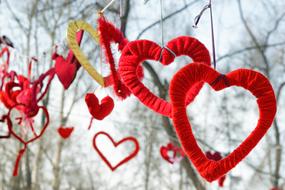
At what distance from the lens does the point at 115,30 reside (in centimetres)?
109

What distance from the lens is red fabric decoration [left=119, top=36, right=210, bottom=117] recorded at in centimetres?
88

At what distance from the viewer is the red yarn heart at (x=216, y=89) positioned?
0.76 metres

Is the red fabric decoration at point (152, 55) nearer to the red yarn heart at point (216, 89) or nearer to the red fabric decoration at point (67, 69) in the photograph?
the red yarn heart at point (216, 89)

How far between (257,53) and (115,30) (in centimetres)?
375

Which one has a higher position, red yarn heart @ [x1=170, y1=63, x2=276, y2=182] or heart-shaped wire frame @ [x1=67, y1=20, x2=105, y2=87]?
heart-shaped wire frame @ [x1=67, y1=20, x2=105, y2=87]

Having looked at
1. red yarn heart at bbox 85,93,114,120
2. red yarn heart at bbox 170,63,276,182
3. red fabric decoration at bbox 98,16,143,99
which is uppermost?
red fabric decoration at bbox 98,16,143,99

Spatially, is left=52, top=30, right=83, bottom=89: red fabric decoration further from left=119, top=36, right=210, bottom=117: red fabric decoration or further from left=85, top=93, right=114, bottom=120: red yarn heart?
left=119, top=36, right=210, bottom=117: red fabric decoration

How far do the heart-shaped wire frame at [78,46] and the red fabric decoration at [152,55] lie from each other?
0.27 m

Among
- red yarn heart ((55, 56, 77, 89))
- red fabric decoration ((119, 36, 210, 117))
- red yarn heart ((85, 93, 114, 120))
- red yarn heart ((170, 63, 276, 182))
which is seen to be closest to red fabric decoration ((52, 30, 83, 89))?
red yarn heart ((55, 56, 77, 89))

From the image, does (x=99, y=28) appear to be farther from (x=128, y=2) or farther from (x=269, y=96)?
(x=128, y=2)

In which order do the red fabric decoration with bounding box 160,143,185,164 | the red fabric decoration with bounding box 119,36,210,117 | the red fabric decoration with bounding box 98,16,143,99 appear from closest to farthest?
the red fabric decoration with bounding box 119,36,210,117 → the red fabric decoration with bounding box 98,16,143,99 → the red fabric decoration with bounding box 160,143,185,164

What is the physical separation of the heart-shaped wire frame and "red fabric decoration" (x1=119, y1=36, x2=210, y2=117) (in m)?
0.27

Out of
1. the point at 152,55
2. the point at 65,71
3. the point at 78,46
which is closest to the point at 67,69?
the point at 65,71

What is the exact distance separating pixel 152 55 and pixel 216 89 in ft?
0.53
